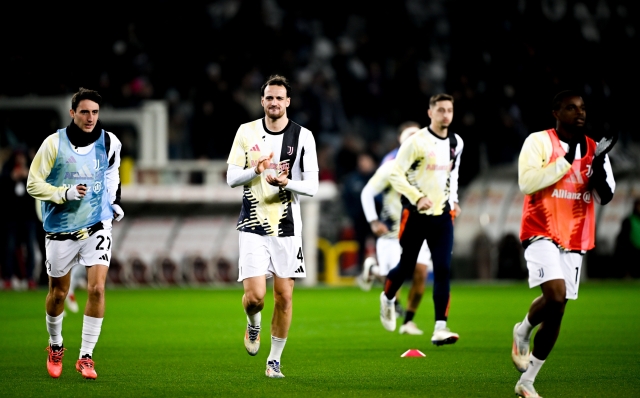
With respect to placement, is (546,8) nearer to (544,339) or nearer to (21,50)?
(21,50)

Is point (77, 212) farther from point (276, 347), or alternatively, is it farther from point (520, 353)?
point (520, 353)

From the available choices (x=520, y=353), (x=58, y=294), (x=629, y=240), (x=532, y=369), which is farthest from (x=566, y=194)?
(x=629, y=240)

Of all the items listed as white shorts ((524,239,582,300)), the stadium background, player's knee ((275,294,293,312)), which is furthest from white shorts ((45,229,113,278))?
the stadium background

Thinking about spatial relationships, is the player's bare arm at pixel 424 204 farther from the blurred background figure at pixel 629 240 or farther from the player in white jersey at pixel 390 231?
the blurred background figure at pixel 629 240

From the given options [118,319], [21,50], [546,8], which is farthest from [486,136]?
[118,319]

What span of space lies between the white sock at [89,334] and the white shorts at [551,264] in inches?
141

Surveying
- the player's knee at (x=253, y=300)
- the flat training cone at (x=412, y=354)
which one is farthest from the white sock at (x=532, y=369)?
the flat training cone at (x=412, y=354)

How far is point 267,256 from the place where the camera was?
916 cm

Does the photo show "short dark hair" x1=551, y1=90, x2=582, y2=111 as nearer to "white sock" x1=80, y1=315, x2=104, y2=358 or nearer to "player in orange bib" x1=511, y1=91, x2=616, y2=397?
"player in orange bib" x1=511, y1=91, x2=616, y2=397

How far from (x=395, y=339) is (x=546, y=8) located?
1448 centimetres

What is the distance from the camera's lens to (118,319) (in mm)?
15398

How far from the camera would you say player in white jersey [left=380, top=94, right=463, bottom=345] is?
11633 mm

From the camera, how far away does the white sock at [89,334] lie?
9.18 meters

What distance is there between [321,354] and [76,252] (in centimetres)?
292
